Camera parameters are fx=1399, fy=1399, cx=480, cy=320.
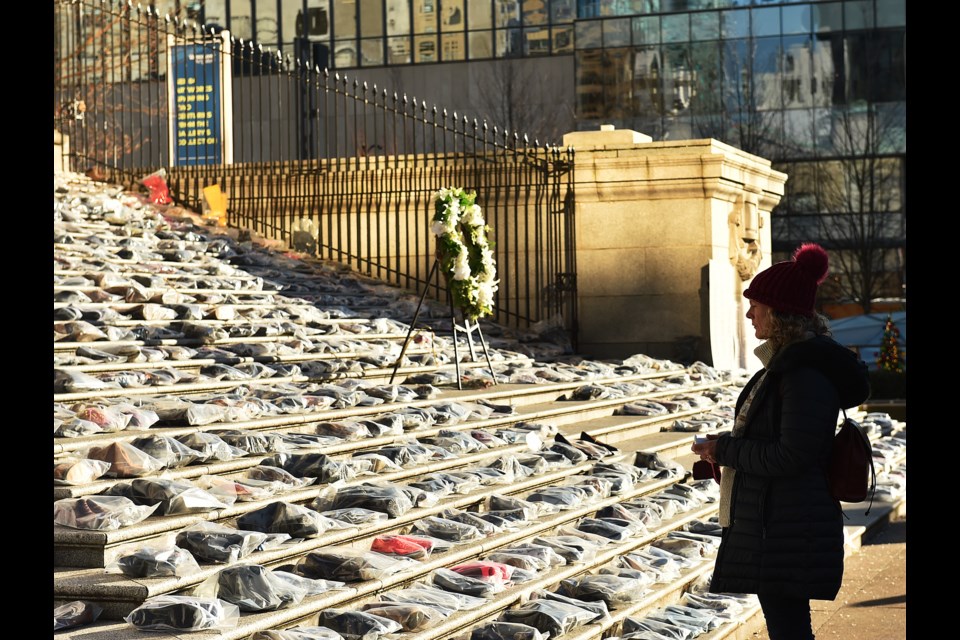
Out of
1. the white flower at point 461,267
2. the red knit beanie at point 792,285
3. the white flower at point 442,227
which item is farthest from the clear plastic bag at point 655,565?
the white flower at point 442,227

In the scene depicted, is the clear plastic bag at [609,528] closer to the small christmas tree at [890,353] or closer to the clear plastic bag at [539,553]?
the clear plastic bag at [539,553]

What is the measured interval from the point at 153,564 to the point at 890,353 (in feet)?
79.6

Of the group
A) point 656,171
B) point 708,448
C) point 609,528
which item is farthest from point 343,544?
point 656,171

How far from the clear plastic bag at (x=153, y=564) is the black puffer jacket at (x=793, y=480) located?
7.22 ft

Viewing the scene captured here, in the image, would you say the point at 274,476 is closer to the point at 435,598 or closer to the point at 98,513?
the point at 435,598

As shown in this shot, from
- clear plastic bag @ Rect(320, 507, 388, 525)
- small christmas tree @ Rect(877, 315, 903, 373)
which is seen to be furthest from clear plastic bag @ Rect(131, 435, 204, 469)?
small christmas tree @ Rect(877, 315, 903, 373)

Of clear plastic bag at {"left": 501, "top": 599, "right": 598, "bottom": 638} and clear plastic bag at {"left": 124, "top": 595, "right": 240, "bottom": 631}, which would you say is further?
Answer: clear plastic bag at {"left": 501, "top": 599, "right": 598, "bottom": 638}

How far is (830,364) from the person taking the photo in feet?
15.3

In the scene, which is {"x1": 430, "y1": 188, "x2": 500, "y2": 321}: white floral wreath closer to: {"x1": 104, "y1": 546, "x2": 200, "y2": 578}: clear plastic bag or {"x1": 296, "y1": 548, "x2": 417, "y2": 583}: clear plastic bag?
{"x1": 296, "y1": 548, "x2": 417, "y2": 583}: clear plastic bag

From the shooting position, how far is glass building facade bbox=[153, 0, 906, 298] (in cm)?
4078

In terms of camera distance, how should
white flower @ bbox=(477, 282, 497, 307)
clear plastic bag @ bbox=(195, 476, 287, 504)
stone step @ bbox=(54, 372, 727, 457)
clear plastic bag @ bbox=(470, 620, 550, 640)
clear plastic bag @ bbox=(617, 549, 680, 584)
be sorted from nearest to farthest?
clear plastic bag @ bbox=(470, 620, 550, 640)
clear plastic bag @ bbox=(195, 476, 287, 504)
stone step @ bbox=(54, 372, 727, 457)
clear plastic bag @ bbox=(617, 549, 680, 584)
white flower @ bbox=(477, 282, 497, 307)

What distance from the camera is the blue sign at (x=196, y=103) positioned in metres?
21.1

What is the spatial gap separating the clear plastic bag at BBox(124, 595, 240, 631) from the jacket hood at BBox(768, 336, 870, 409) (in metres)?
2.28
